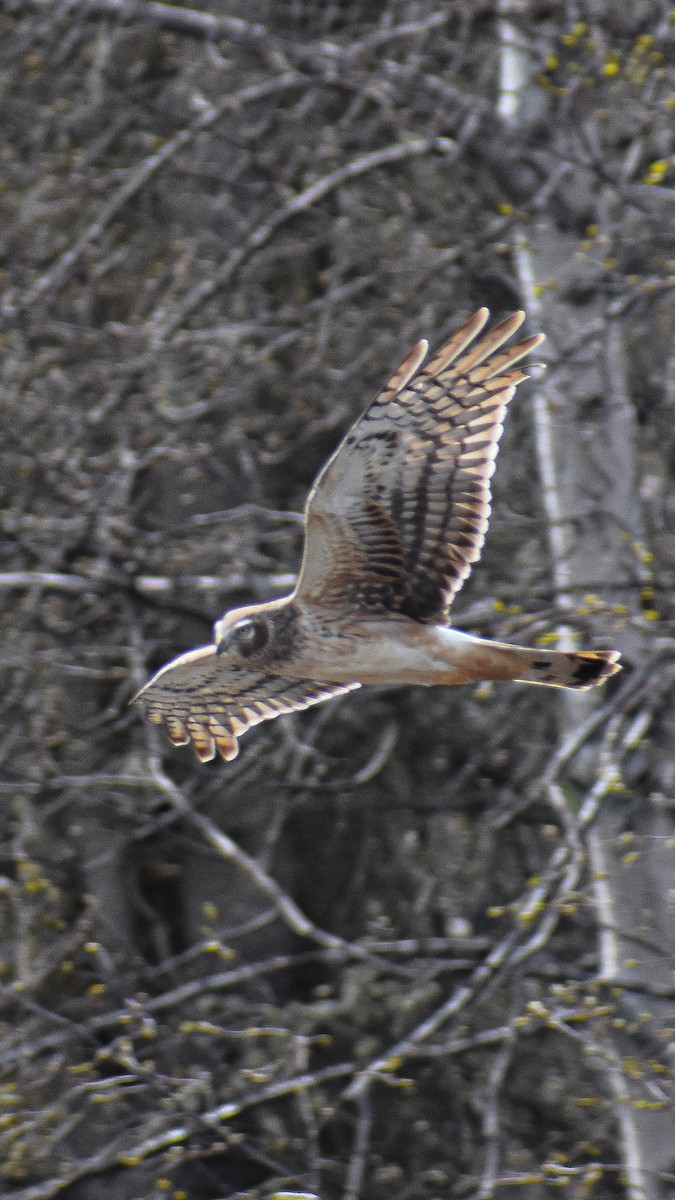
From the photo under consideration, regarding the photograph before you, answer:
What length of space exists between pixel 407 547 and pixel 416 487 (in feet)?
0.54

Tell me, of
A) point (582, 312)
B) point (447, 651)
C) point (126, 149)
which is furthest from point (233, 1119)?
point (126, 149)

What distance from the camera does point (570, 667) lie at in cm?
412

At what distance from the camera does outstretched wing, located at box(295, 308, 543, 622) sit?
383cm

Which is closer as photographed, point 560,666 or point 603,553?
point 560,666

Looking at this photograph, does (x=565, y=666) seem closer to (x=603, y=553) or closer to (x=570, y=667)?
(x=570, y=667)

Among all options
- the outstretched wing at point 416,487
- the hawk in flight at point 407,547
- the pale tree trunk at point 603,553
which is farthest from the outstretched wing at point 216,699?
the pale tree trunk at point 603,553

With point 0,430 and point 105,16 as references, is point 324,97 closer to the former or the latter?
point 105,16

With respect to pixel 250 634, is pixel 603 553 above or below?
above

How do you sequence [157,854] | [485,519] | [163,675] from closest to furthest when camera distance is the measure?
[485,519]
[163,675]
[157,854]

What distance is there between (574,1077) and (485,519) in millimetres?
3064

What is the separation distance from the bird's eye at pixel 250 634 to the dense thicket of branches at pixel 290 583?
3.08 feet

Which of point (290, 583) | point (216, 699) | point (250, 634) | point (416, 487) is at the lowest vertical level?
point (216, 699)

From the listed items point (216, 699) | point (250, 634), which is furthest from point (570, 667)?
point (216, 699)

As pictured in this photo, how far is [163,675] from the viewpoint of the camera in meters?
4.71
